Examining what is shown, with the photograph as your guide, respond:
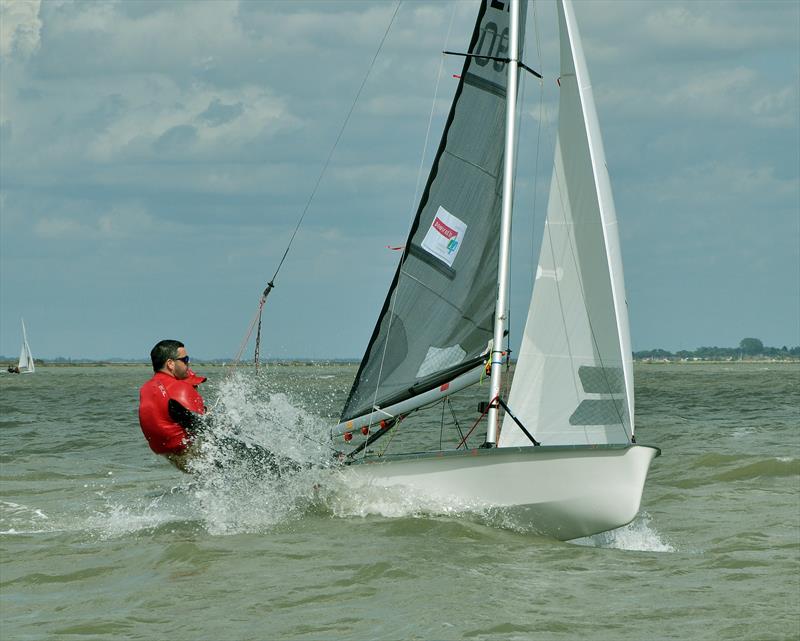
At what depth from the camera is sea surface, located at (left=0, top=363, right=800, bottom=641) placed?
7125mm

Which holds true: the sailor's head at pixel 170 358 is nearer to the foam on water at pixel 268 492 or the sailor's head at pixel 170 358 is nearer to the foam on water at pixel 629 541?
the foam on water at pixel 268 492

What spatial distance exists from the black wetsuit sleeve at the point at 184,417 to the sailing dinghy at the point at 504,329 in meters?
1.32

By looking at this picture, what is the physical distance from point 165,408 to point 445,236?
2954 mm

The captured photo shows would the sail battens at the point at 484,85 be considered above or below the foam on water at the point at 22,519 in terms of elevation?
above

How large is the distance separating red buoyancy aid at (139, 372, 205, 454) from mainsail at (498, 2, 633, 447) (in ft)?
8.77

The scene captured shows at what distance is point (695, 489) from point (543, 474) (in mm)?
5454

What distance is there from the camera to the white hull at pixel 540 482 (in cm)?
894

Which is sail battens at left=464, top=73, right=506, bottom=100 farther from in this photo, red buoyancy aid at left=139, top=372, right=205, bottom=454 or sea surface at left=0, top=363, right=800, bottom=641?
red buoyancy aid at left=139, top=372, right=205, bottom=454

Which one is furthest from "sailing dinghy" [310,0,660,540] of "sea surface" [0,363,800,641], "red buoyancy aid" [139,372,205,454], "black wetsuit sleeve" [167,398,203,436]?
"red buoyancy aid" [139,372,205,454]

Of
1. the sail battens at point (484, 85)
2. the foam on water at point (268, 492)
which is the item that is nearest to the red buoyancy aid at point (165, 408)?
the foam on water at point (268, 492)

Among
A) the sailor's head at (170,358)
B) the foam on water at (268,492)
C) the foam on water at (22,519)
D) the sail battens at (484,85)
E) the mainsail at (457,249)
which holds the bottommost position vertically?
the foam on water at (22,519)

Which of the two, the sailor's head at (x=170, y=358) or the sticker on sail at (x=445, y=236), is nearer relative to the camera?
the sailor's head at (x=170, y=358)

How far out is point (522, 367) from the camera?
10.0 m

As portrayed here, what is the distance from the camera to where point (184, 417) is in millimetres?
9812
